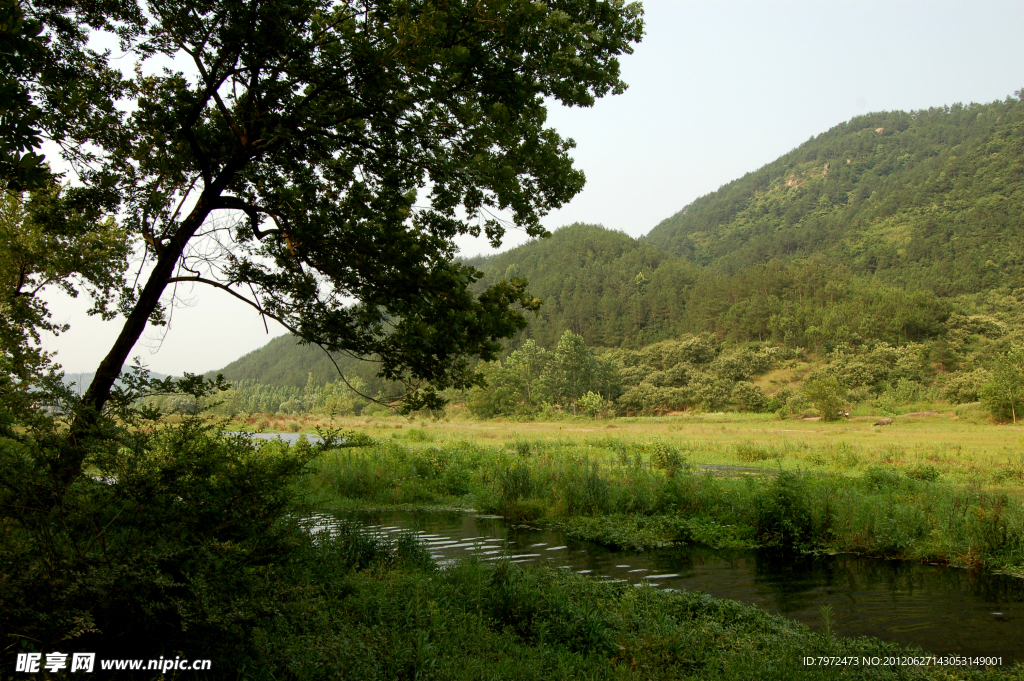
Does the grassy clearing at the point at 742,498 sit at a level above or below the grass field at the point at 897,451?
above

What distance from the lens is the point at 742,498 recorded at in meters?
13.1

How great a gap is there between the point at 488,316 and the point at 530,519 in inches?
328

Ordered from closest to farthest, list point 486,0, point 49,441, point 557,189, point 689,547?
point 49,441, point 486,0, point 557,189, point 689,547

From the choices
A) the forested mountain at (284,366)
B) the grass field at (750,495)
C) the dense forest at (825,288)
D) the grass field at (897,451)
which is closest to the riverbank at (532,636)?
the grass field at (750,495)

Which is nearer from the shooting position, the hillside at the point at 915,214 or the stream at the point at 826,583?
the stream at the point at 826,583

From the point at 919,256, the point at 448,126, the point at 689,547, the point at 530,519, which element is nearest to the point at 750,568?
the point at 689,547

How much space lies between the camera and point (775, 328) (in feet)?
298

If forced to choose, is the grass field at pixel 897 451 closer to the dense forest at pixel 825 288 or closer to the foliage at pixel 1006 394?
the foliage at pixel 1006 394

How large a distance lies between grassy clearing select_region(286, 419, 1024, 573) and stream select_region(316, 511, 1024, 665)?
0.60 meters

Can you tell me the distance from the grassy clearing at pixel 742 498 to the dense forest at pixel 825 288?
39.3 meters

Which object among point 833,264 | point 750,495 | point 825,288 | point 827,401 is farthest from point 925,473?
point 833,264

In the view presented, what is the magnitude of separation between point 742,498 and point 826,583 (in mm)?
4184

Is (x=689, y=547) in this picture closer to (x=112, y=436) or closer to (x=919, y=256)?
(x=112, y=436)

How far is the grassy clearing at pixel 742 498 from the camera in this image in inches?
407
